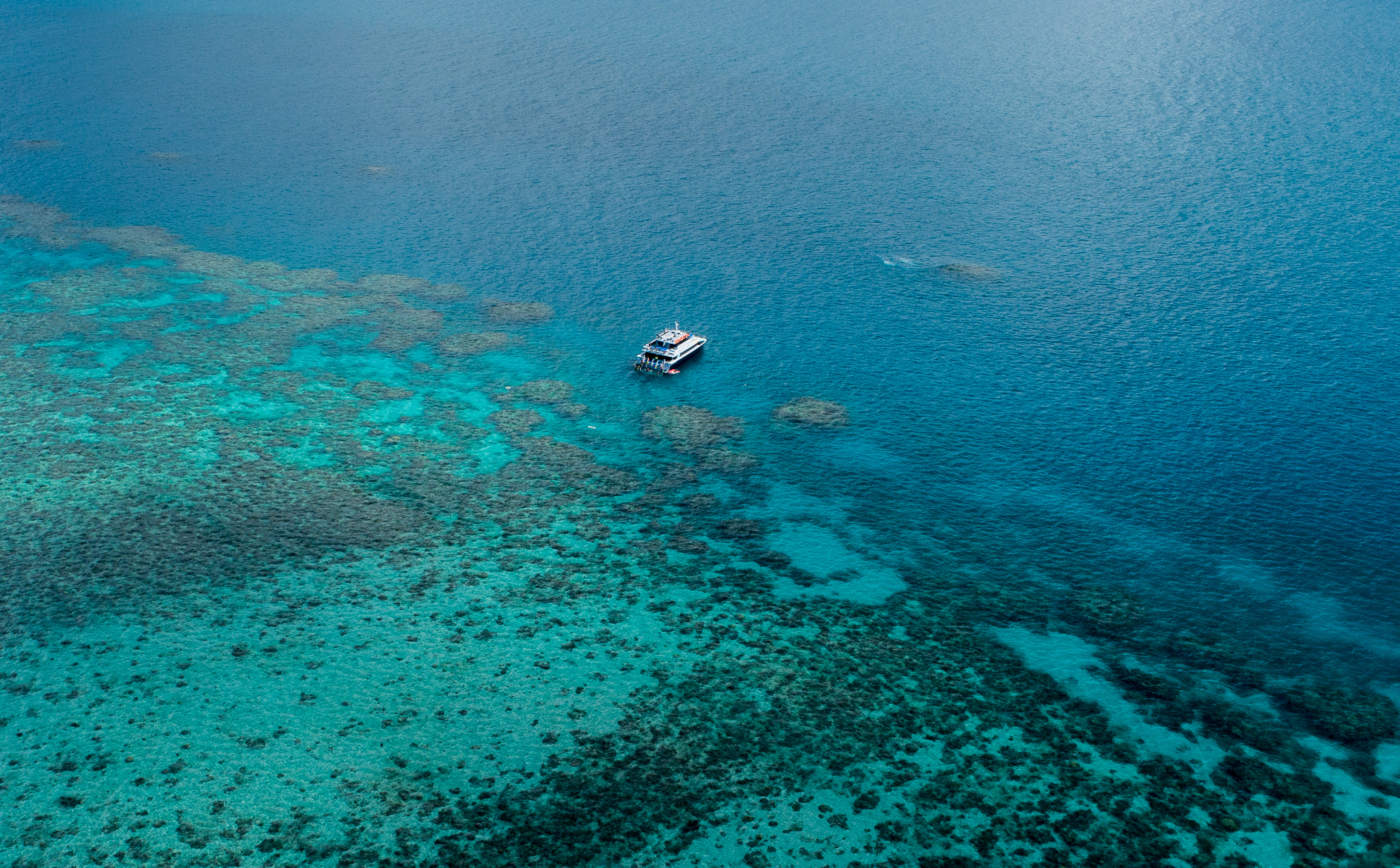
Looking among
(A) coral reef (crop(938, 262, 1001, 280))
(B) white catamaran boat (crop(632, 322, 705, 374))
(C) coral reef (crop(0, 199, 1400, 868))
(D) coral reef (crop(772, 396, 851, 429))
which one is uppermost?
(A) coral reef (crop(938, 262, 1001, 280))

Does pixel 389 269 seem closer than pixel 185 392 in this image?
No

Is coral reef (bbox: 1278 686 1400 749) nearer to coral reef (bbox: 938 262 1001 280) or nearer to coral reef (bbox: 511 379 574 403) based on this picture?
coral reef (bbox: 511 379 574 403)

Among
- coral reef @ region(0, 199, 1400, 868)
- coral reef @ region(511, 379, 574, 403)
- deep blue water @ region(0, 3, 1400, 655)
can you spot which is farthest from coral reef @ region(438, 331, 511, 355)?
coral reef @ region(0, 199, 1400, 868)

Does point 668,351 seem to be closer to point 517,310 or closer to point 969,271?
point 517,310

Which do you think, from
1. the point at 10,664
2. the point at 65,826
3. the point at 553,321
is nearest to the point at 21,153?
the point at 553,321

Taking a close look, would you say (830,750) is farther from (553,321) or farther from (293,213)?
(293,213)
